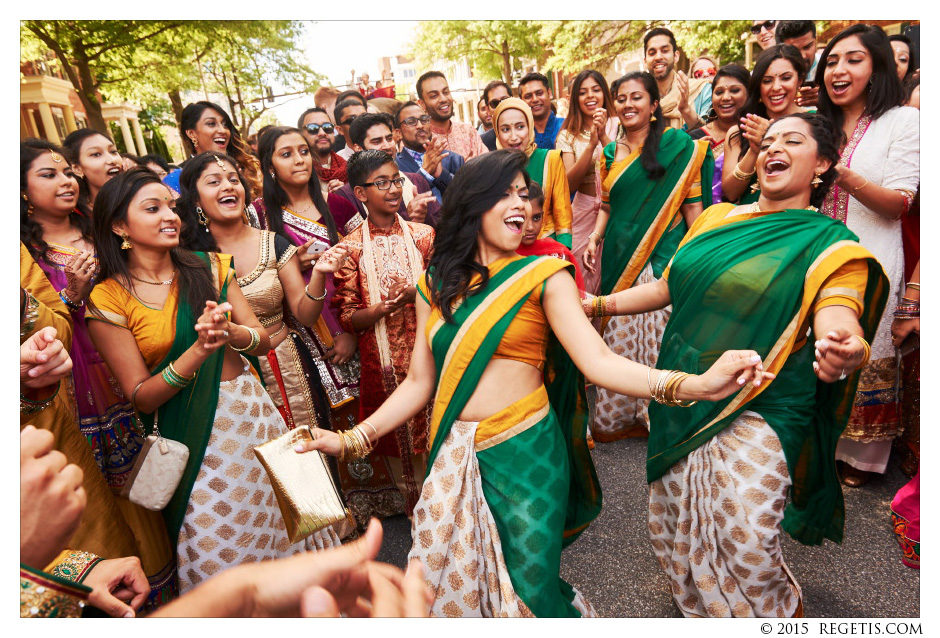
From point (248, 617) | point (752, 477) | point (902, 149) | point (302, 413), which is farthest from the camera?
point (302, 413)

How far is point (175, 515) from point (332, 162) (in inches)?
133

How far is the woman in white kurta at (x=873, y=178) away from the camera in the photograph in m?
2.81

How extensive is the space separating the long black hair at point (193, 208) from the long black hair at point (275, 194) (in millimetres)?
447

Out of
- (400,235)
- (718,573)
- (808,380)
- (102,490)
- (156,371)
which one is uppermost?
(400,235)

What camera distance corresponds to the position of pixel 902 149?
2809mm

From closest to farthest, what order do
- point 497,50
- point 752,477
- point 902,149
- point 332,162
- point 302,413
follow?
point 752,477 → point 902,149 → point 302,413 → point 332,162 → point 497,50

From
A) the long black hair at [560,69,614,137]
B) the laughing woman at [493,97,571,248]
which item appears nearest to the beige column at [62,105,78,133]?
the long black hair at [560,69,614,137]

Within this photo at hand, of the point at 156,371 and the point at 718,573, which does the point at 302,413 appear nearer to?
the point at 156,371

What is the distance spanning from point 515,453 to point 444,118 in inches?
152

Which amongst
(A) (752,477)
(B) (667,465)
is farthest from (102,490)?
(A) (752,477)

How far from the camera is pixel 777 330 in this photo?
2.06m

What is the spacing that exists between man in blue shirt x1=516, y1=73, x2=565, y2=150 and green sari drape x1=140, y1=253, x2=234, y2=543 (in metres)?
3.60

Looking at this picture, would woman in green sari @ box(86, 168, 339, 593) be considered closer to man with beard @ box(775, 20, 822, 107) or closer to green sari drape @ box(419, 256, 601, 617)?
green sari drape @ box(419, 256, 601, 617)

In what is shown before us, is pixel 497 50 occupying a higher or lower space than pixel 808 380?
higher
